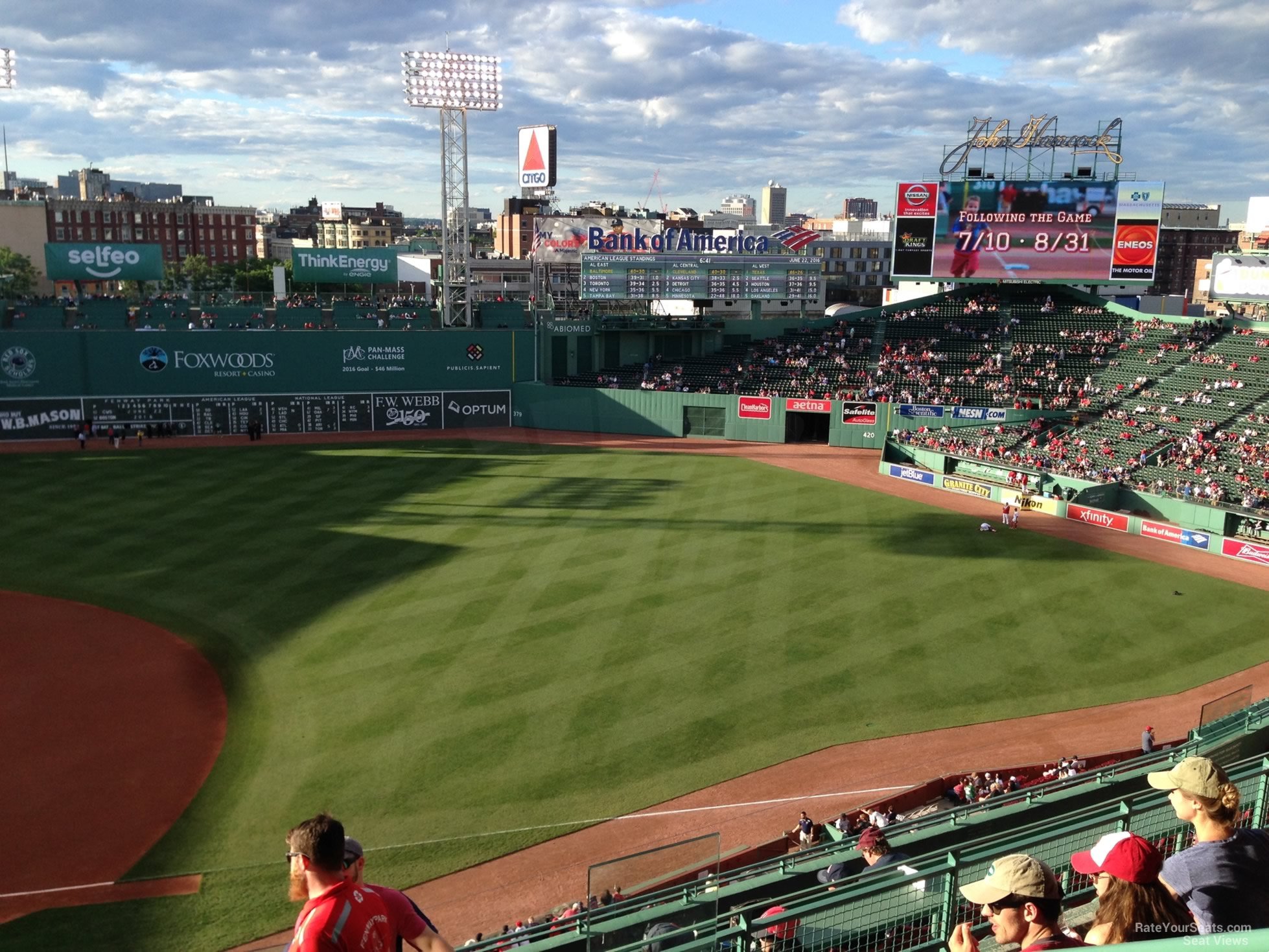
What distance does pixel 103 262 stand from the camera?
52156mm

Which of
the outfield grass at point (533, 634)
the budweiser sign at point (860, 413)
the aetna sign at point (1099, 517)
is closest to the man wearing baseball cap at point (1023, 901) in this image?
the outfield grass at point (533, 634)

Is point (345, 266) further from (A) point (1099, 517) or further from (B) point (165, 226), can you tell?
(B) point (165, 226)

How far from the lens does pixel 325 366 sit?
163 ft

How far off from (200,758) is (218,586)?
9422 millimetres

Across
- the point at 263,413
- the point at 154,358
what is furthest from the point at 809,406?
the point at 154,358

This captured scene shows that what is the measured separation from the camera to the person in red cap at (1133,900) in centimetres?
399

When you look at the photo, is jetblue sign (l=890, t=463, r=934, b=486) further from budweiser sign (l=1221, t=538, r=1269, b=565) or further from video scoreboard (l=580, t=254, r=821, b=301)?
video scoreboard (l=580, t=254, r=821, b=301)

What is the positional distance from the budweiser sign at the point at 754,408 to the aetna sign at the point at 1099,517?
1819 cm

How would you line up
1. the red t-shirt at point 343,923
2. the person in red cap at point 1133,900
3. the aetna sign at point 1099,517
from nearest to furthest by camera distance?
the person in red cap at point 1133,900
the red t-shirt at point 343,923
the aetna sign at point 1099,517

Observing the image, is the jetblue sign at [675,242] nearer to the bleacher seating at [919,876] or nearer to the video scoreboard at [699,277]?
the video scoreboard at [699,277]

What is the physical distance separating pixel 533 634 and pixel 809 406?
3019 centimetres

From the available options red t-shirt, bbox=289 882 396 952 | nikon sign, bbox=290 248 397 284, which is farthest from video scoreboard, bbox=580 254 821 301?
red t-shirt, bbox=289 882 396 952

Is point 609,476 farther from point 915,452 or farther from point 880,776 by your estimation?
point 880,776

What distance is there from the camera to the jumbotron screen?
51219 millimetres
